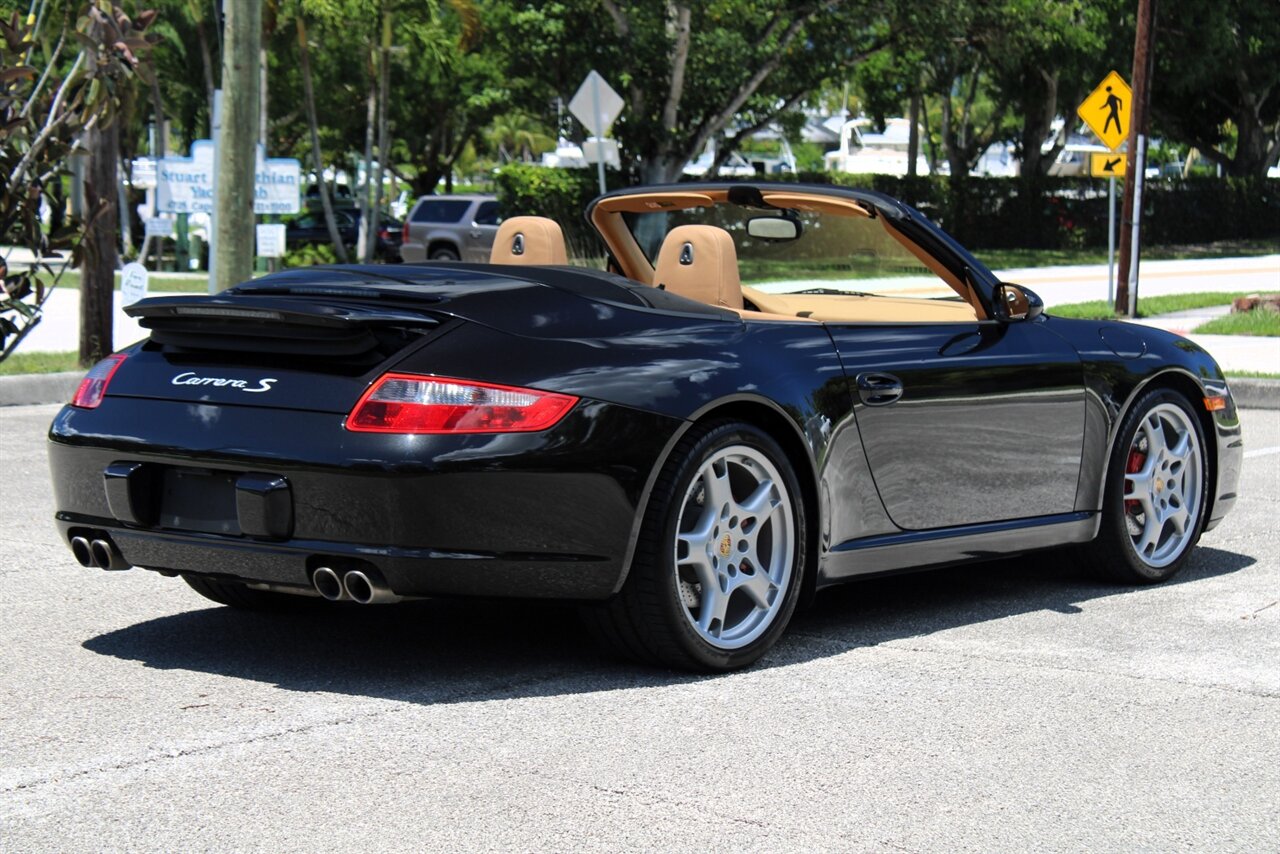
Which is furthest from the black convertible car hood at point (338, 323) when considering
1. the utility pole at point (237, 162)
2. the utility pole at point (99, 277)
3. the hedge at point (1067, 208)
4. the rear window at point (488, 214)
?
the hedge at point (1067, 208)

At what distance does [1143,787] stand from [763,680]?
1267mm

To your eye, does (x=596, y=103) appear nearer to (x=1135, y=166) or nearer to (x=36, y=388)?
(x=1135, y=166)

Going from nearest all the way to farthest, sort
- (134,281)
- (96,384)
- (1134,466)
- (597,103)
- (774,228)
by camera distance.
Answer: (96,384), (774,228), (1134,466), (134,281), (597,103)

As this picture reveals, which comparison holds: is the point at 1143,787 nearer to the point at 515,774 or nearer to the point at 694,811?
the point at 694,811

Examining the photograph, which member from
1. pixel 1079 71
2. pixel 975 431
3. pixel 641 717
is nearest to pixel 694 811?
pixel 641 717

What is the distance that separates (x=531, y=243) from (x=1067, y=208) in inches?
1701

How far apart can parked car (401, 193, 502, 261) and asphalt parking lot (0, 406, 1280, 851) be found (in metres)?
30.7

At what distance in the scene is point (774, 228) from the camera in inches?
254

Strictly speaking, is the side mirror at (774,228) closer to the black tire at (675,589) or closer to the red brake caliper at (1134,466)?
the black tire at (675,589)

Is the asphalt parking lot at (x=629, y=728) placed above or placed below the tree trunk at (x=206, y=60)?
below

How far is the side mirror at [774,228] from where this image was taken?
645 cm

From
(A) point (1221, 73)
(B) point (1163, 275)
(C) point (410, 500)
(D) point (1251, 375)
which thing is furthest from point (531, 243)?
(A) point (1221, 73)

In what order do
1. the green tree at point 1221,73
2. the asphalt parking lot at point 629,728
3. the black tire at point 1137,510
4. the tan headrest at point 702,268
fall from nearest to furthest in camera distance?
the asphalt parking lot at point 629,728 < the tan headrest at point 702,268 < the black tire at point 1137,510 < the green tree at point 1221,73

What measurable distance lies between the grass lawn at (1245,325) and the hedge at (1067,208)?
67.0 ft
